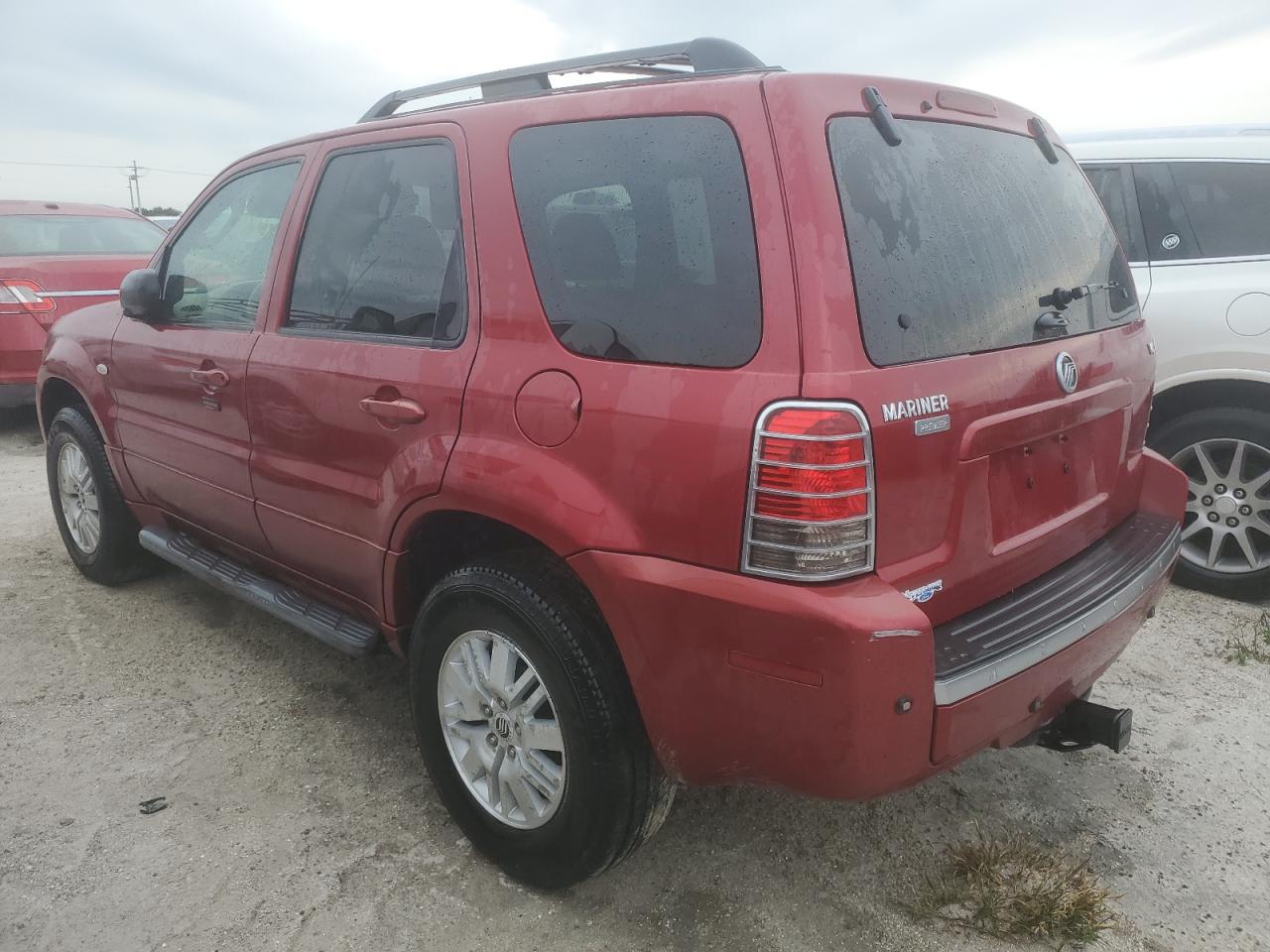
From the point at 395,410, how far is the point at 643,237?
0.84 metres

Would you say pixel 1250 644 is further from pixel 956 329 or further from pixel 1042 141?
pixel 956 329

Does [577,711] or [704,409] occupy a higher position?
[704,409]

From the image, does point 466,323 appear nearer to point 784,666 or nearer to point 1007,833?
point 784,666

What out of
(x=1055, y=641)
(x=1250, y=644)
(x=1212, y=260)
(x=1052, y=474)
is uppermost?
(x=1212, y=260)

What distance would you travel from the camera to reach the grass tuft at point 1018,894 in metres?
2.21

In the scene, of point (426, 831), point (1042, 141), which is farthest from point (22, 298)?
point (1042, 141)

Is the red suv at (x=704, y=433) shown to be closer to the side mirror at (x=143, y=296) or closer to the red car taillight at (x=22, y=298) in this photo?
the side mirror at (x=143, y=296)

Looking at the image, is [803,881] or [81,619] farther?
[81,619]

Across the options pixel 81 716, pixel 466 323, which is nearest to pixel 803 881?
pixel 466 323

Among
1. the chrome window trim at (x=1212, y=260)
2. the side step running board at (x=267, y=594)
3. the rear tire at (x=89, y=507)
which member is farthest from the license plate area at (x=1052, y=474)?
the rear tire at (x=89, y=507)

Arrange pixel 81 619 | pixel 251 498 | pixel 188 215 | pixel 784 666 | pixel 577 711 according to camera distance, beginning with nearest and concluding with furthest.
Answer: pixel 784 666, pixel 577 711, pixel 251 498, pixel 188 215, pixel 81 619

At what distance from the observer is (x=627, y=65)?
94.7 inches

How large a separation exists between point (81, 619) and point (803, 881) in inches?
129

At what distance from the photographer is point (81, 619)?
4082mm
